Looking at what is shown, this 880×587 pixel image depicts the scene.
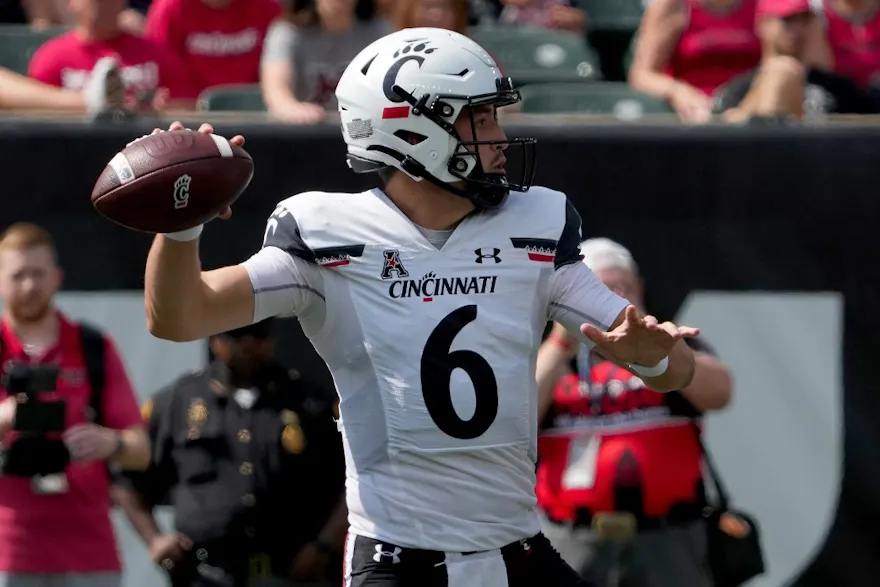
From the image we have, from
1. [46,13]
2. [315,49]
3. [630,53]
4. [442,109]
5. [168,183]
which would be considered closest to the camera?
[168,183]

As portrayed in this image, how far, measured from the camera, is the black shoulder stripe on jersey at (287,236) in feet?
11.8

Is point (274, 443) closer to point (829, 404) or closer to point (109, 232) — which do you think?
point (109, 232)

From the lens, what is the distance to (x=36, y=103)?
6.69 metres

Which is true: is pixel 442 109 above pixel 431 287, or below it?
above

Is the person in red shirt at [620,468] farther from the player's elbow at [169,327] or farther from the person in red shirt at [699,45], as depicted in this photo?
the player's elbow at [169,327]

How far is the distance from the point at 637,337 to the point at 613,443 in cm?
220

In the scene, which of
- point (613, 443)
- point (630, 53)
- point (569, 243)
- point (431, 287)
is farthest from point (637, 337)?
point (630, 53)

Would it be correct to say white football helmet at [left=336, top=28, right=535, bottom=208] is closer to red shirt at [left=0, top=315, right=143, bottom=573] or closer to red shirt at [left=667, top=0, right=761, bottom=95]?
red shirt at [left=0, top=315, right=143, bottom=573]

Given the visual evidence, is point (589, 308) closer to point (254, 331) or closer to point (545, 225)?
point (545, 225)

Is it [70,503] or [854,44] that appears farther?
[854,44]

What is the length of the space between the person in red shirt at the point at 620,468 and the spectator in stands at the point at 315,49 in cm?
179

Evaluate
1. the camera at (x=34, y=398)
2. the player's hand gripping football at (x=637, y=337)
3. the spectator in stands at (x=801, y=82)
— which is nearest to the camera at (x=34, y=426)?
the camera at (x=34, y=398)

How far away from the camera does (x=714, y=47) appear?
7.49 meters

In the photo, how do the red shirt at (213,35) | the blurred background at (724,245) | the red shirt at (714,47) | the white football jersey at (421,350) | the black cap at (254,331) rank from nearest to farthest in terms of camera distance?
the white football jersey at (421,350), the black cap at (254,331), the blurred background at (724,245), the red shirt at (213,35), the red shirt at (714,47)
